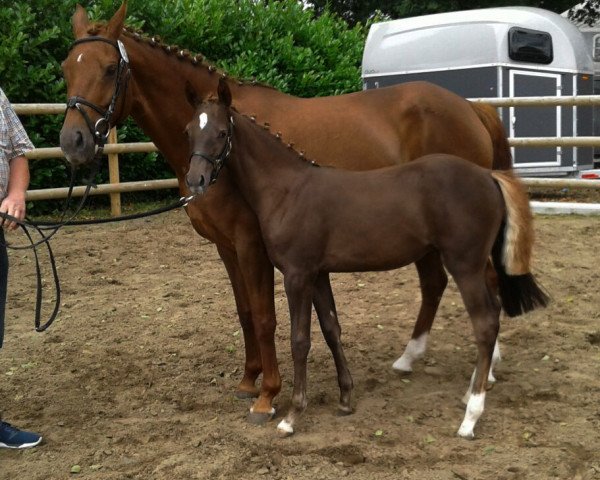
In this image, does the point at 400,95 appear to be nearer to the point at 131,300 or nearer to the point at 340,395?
the point at 340,395

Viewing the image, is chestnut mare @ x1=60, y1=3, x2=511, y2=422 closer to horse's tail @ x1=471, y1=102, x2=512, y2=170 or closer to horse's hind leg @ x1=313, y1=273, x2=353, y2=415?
horse's tail @ x1=471, y1=102, x2=512, y2=170

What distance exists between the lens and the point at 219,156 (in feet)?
10.7

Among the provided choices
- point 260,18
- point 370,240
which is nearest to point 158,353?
point 370,240

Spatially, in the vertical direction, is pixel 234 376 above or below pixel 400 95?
below

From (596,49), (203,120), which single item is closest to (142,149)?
(203,120)

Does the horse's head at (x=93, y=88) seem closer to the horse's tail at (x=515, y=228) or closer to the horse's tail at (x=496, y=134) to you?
the horse's tail at (x=515, y=228)

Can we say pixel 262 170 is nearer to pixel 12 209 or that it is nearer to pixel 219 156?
pixel 219 156

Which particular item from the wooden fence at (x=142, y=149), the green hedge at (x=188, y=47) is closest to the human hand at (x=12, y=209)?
the wooden fence at (x=142, y=149)

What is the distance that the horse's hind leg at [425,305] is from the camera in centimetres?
428

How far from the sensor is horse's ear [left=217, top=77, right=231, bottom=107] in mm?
3248

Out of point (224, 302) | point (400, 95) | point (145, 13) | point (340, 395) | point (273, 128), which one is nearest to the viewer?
point (340, 395)

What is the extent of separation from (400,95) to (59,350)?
297cm

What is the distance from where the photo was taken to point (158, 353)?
4.74 meters

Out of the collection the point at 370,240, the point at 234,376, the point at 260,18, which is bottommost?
the point at 234,376
